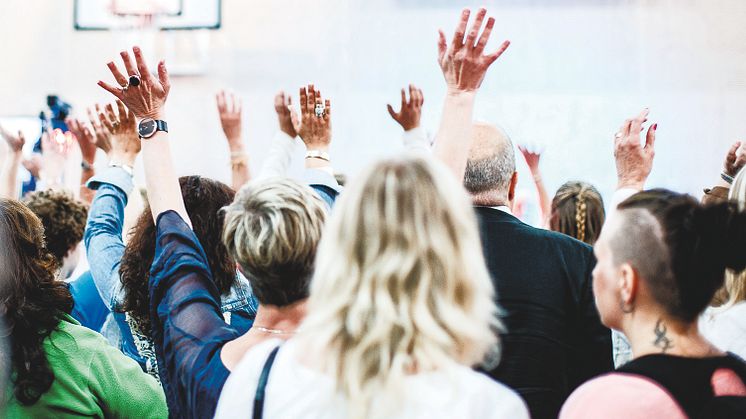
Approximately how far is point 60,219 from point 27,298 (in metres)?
0.87

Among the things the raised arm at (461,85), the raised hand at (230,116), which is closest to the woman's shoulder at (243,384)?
the raised arm at (461,85)

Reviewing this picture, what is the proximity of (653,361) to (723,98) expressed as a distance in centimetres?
352

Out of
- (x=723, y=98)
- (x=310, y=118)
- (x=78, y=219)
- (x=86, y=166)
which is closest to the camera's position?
(x=310, y=118)

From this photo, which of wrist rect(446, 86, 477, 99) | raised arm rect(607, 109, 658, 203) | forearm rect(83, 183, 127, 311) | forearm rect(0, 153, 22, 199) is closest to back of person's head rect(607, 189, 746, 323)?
wrist rect(446, 86, 477, 99)

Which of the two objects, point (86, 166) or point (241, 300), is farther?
point (86, 166)

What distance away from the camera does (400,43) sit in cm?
454

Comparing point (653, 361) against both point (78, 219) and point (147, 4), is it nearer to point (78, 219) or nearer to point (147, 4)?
point (78, 219)

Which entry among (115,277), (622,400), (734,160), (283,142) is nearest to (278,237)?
(622,400)

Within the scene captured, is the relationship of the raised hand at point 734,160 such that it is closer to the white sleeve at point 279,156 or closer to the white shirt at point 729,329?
the white shirt at point 729,329

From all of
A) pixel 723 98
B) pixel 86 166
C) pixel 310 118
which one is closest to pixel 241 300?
pixel 310 118

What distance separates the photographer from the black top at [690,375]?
966 mm

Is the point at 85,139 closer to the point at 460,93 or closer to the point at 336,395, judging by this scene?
the point at 460,93

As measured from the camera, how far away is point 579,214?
2129mm

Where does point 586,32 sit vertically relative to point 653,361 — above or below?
above
